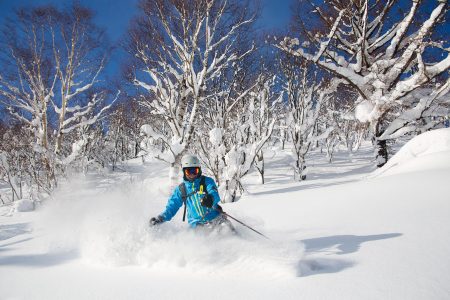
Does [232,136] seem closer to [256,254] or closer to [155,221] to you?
[155,221]

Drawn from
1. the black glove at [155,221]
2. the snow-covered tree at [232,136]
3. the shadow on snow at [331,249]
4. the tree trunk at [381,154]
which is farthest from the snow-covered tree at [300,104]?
the black glove at [155,221]

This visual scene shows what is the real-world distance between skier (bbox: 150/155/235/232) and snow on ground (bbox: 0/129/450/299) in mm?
186

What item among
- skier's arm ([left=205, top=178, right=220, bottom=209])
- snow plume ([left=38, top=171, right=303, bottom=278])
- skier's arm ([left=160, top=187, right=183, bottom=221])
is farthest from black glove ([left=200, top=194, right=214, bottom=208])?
skier's arm ([left=160, top=187, right=183, bottom=221])

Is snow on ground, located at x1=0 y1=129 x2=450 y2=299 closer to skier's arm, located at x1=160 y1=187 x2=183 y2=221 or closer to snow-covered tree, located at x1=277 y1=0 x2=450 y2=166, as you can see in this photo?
skier's arm, located at x1=160 y1=187 x2=183 y2=221

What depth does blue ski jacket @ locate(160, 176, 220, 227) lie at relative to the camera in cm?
325

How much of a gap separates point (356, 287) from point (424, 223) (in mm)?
1604

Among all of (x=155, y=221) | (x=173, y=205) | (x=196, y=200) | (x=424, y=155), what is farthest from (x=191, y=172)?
(x=424, y=155)

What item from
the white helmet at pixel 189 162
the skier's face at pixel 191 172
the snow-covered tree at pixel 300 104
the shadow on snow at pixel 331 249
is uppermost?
the snow-covered tree at pixel 300 104

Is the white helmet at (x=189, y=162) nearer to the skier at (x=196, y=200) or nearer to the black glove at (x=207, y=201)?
the skier at (x=196, y=200)

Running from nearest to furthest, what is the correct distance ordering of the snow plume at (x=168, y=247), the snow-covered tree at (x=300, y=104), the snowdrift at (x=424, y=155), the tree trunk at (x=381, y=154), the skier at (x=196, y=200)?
the snow plume at (x=168, y=247) < the skier at (x=196, y=200) < the snowdrift at (x=424, y=155) < the tree trunk at (x=381, y=154) < the snow-covered tree at (x=300, y=104)

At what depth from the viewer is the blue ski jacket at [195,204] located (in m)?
3.25

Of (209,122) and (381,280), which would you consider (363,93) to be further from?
(381,280)

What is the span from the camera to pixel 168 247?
282 centimetres

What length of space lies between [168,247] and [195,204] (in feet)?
2.12
